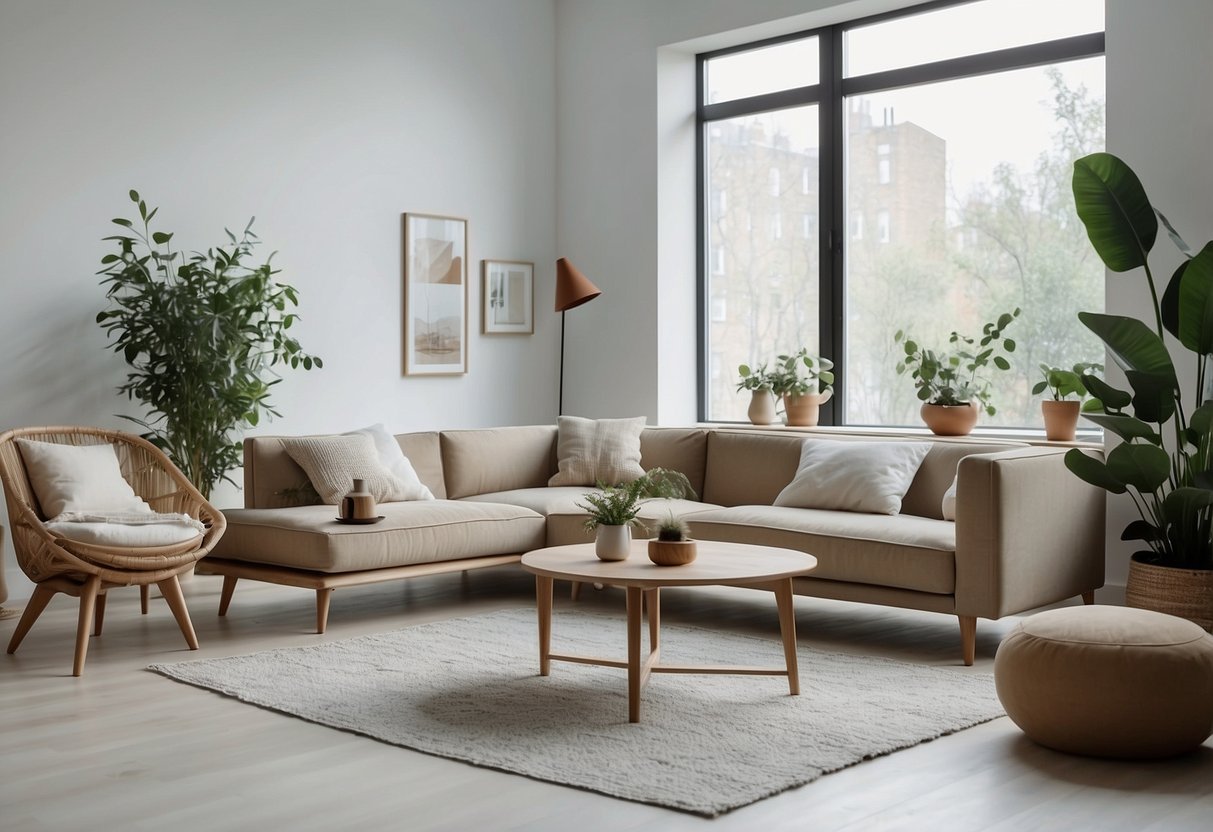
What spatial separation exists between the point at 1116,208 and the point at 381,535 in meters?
3.11

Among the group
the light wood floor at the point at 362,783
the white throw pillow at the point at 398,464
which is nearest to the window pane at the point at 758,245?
the white throw pillow at the point at 398,464

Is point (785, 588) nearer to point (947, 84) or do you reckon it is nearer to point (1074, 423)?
point (1074, 423)

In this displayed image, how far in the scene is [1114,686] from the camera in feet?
10.1

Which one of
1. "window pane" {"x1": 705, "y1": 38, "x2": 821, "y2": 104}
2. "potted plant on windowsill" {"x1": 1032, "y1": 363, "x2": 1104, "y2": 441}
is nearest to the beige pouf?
"potted plant on windowsill" {"x1": 1032, "y1": 363, "x2": 1104, "y2": 441}

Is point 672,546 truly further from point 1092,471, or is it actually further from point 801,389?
point 801,389

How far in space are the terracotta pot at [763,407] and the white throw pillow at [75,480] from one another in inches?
125

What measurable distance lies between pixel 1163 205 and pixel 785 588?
2609mm

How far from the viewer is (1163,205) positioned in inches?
201

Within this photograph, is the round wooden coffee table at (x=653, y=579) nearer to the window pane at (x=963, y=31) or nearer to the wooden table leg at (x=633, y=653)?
the wooden table leg at (x=633, y=653)

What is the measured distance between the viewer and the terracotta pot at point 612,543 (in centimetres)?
393

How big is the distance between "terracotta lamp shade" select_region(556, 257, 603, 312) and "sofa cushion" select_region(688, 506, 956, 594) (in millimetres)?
2062

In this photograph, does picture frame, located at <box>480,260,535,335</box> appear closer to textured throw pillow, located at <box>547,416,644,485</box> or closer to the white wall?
the white wall

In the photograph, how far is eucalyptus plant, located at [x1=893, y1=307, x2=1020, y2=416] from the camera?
559 centimetres

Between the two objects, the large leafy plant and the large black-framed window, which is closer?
the large leafy plant
